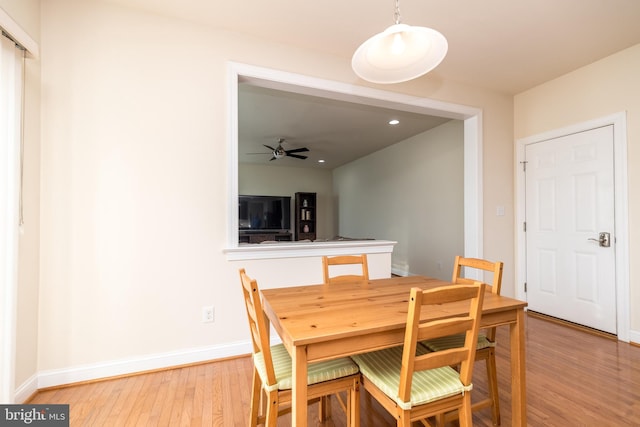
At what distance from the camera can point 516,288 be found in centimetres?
363

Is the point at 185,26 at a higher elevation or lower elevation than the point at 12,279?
higher

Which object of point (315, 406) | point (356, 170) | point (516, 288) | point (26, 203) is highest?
point (356, 170)

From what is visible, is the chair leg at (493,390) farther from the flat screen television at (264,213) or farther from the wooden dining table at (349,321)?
the flat screen television at (264,213)

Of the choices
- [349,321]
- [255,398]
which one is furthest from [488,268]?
[255,398]

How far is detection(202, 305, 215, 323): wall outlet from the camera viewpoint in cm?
236

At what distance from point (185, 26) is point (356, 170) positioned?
5.18 metres

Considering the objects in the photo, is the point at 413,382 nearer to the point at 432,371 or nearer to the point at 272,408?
the point at 432,371

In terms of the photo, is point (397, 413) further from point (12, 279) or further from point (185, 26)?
point (185, 26)

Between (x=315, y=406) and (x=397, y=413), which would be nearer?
(x=397, y=413)

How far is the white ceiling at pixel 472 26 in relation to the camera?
2.14m

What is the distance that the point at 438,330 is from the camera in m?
1.15

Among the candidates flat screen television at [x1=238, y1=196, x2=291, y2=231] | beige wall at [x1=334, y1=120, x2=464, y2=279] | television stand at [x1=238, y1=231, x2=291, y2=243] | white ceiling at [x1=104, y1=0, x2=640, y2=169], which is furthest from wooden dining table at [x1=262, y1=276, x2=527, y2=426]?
flat screen television at [x1=238, y1=196, x2=291, y2=231]

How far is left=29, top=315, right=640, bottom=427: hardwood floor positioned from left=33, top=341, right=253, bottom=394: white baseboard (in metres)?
0.05

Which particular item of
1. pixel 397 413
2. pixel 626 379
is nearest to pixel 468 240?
pixel 626 379
